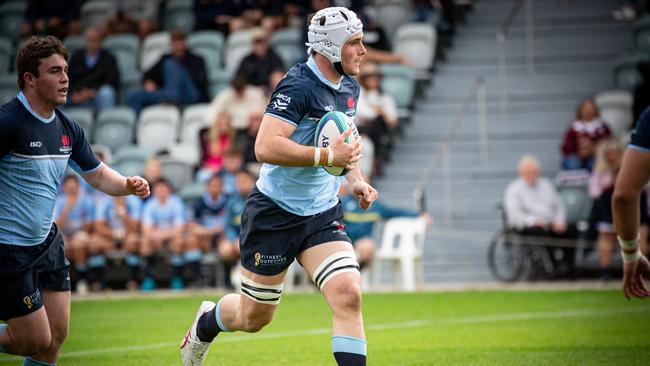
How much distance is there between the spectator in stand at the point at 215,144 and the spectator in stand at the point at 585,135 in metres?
5.54

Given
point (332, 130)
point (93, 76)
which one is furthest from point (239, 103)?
point (332, 130)

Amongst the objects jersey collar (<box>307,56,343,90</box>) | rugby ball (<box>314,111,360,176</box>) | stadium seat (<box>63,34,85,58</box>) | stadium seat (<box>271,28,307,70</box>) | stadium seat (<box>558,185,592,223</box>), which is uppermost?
jersey collar (<box>307,56,343,90</box>)

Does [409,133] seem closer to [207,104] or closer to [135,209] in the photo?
[207,104]

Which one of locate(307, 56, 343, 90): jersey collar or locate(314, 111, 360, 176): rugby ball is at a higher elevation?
locate(307, 56, 343, 90): jersey collar

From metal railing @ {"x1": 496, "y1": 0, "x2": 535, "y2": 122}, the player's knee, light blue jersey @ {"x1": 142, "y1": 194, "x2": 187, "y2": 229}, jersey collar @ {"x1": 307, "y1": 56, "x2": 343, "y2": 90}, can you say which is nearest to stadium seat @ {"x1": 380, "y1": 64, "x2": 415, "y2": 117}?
metal railing @ {"x1": 496, "y1": 0, "x2": 535, "y2": 122}

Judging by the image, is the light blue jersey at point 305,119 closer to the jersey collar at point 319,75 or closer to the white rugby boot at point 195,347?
the jersey collar at point 319,75

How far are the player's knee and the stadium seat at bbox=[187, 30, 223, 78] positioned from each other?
15257 millimetres

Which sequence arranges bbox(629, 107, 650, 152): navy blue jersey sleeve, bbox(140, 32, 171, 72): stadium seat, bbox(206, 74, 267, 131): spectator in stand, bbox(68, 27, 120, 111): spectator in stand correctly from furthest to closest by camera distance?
bbox(140, 32, 171, 72): stadium seat < bbox(68, 27, 120, 111): spectator in stand < bbox(206, 74, 267, 131): spectator in stand < bbox(629, 107, 650, 152): navy blue jersey sleeve

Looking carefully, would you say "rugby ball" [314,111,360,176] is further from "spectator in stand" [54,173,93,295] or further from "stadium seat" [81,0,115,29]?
"stadium seat" [81,0,115,29]

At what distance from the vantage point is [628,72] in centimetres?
1959

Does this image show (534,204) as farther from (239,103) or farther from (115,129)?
(115,129)

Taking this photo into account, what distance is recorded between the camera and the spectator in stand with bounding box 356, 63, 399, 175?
1931 cm

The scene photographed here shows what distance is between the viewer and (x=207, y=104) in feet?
70.2

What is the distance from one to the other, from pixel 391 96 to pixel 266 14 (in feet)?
12.4
